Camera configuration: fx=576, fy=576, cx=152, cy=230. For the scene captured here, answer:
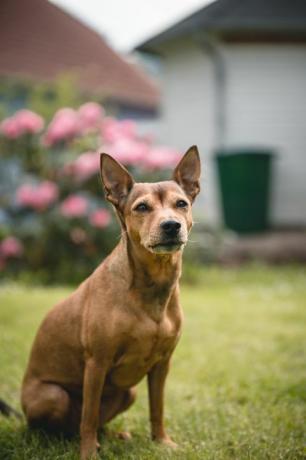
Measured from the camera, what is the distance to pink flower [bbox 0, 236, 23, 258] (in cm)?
860

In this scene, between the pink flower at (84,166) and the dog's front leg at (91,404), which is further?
the pink flower at (84,166)

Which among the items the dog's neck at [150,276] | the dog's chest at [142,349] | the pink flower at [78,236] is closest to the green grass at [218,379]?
the dog's chest at [142,349]

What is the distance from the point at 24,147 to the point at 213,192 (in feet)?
15.6

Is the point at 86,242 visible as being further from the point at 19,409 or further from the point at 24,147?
the point at 19,409

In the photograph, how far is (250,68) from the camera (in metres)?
12.4

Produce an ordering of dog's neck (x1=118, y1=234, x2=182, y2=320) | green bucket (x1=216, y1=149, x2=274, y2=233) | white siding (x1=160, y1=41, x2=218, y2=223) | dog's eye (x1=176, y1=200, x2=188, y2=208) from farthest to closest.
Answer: white siding (x1=160, y1=41, x2=218, y2=223) → green bucket (x1=216, y1=149, x2=274, y2=233) → dog's eye (x1=176, y1=200, x2=188, y2=208) → dog's neck (x1=118, y1=234, x2=182, y2=320)

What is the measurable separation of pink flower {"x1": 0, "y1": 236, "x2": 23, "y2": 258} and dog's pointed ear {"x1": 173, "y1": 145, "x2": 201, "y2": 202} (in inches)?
217

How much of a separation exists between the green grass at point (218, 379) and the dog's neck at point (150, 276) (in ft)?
2.76

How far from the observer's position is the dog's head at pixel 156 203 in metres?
3.13

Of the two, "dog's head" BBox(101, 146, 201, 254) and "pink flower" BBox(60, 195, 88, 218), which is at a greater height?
"dog's head" BBox(101, 146, 201, 254)

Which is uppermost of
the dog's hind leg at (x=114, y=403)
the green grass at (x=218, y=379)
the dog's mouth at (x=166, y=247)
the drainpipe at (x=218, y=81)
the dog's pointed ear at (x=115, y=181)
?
the drainpipe at (x=218, y=81)

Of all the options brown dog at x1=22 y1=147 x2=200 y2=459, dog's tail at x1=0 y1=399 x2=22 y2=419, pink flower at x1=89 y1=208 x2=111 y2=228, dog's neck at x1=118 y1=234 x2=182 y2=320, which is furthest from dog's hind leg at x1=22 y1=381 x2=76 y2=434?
pink flower at x1=89 y1=208 x2=111 y2=228

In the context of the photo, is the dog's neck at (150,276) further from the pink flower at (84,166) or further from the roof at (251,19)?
the roof at (251,19)

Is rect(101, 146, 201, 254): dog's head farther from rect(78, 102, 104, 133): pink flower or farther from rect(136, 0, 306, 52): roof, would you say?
rect(136, 0, 306, 52): roof
